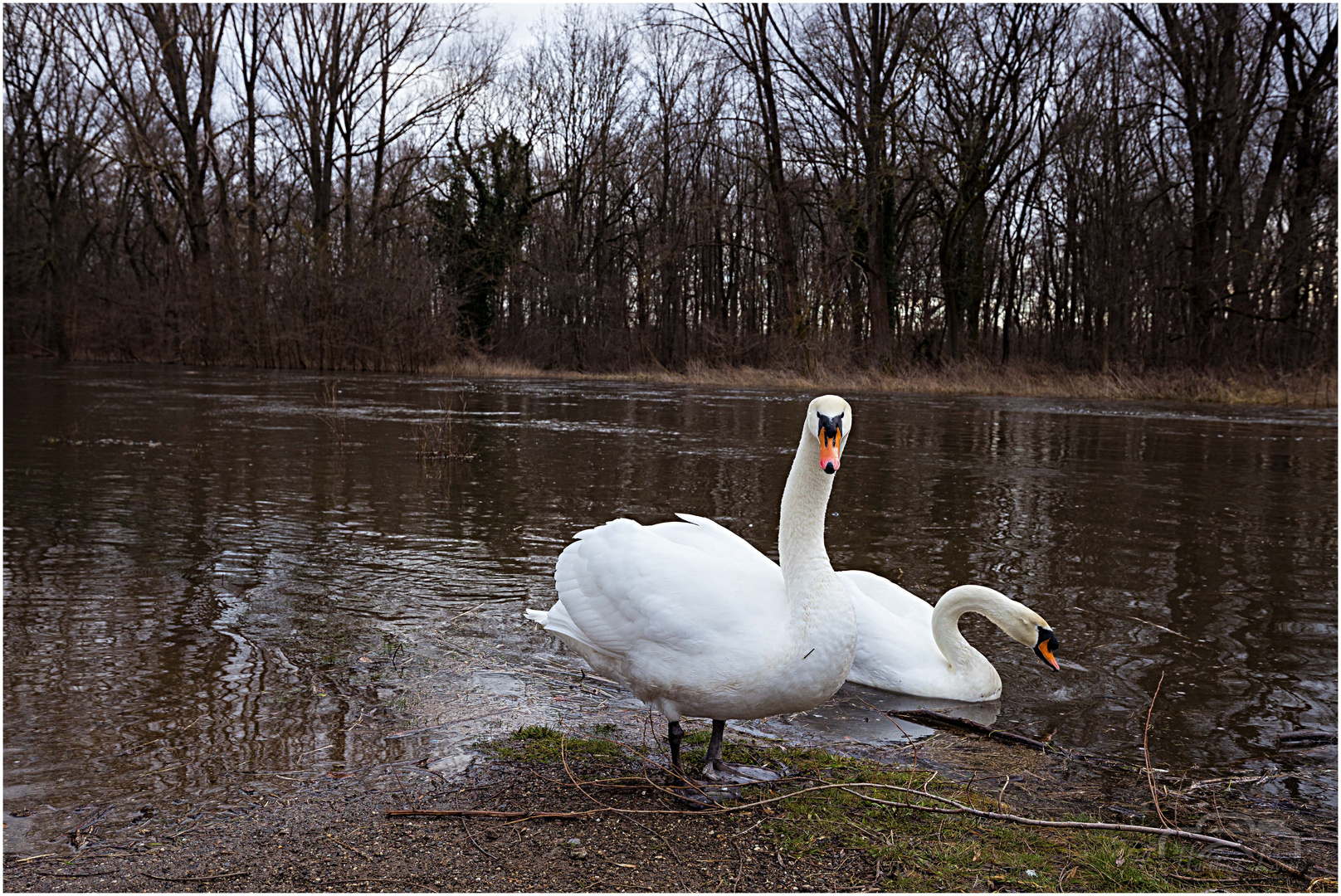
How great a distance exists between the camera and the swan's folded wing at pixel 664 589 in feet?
10.6

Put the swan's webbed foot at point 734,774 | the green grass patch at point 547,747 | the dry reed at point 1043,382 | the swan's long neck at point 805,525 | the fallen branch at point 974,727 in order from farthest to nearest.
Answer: the dry reed at point 1043,382 → the fallen branch at point 974,727 → the green grass patch at point 547,747 → the swan's webbed foot at point 734,774 → the swan's long neck at point 805,525

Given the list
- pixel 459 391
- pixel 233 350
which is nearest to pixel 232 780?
pixel 459 391

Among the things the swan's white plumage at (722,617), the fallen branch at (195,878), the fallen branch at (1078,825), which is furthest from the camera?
the swan's white plumage at (722,617)

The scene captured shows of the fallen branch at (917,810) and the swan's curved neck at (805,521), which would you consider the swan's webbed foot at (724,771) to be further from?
the swan's curved neck at (805,521)

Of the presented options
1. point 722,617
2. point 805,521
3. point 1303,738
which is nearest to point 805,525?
point 805,521

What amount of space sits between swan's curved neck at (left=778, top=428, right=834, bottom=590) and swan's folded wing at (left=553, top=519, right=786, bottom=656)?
113 mm

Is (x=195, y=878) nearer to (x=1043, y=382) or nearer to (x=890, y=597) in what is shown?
(x=890, y=597)

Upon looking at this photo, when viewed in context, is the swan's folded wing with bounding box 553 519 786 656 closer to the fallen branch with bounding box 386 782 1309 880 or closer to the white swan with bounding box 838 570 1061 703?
the fallen branch with bounding box 386 782 1309 880

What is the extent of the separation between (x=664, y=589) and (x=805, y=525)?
1.72ft

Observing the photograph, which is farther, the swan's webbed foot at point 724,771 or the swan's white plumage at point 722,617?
the swan's webbed foot at point 724,771

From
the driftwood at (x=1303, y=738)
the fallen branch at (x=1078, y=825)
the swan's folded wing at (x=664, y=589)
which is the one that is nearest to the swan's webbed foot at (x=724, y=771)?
the fallen branch at (x=1078, y=825)

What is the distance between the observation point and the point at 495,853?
2.84 m

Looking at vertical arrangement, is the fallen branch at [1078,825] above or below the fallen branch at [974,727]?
above

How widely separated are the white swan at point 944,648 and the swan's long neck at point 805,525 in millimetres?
1309
